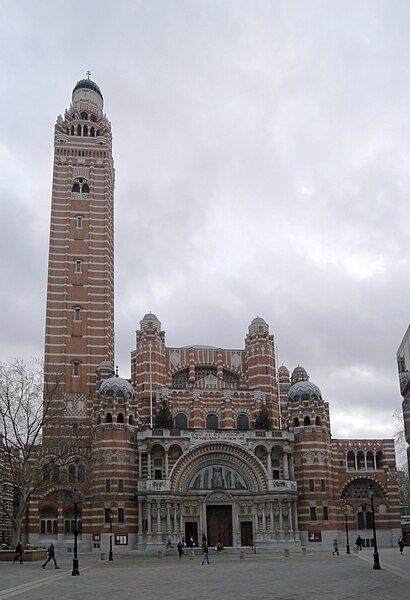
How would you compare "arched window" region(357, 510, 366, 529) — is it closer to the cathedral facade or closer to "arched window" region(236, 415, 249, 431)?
the cathedral facade

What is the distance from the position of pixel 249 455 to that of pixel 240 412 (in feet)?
29.0

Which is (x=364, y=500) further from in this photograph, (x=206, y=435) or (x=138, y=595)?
(x=138, y=595)

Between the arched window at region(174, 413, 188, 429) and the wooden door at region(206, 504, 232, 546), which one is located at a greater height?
the arched window at region(174, 413, 188, 429)

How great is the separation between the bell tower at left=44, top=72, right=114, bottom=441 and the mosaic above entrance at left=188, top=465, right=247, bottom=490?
50.4 feet

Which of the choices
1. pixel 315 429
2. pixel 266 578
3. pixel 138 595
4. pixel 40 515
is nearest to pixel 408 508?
pixel 315 429

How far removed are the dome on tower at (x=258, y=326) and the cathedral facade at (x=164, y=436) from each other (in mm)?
221

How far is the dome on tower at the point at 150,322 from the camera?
84.6 meters

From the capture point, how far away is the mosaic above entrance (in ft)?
241

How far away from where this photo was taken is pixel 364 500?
7975 cm

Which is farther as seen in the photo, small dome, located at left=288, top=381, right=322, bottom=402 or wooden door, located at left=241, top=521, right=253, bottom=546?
small dome, located at left=288, top=381, right=322, bottom=402

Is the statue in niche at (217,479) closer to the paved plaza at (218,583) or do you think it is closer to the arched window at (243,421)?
the arched window at (243,421)

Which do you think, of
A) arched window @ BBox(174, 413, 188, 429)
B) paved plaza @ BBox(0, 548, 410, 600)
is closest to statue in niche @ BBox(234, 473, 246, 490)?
arched window @ BBox(174, 413, 188, 429)

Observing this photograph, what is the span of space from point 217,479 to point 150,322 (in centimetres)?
2140

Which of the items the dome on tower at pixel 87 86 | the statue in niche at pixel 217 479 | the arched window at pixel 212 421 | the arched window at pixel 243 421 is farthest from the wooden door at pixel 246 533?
the dome on tower at pixel 87 86
